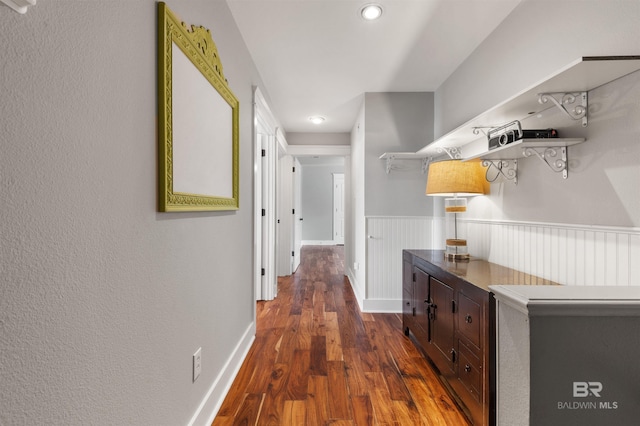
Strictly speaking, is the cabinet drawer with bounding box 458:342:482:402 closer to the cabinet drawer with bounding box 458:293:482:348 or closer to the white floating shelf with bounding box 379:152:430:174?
the cabinet drawer with bounding box 458:293:482:348

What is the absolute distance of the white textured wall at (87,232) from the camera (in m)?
0.60

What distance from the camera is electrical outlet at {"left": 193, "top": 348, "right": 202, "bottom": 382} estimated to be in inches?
55.8

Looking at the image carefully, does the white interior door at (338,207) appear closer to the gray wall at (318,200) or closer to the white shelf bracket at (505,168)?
the gray wall at (318,200)

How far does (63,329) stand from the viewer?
70cm

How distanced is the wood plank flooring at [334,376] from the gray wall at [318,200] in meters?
5.62

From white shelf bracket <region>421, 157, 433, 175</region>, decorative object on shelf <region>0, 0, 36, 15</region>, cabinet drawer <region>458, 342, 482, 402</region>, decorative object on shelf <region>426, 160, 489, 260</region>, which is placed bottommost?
cabinet drawer <region>458, 342, 482, 402</region>

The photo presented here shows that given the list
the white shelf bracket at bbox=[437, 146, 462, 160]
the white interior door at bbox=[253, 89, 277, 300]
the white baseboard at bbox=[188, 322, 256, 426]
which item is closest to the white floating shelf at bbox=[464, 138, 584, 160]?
the white shelf bracket at bbox=[437, 146, 462, 160]

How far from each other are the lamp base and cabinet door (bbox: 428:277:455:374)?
285mm

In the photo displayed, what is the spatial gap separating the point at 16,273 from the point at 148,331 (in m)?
0.53

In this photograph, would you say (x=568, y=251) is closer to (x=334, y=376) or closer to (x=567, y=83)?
(x=567, y=83)

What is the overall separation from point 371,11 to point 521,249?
5.70 feet

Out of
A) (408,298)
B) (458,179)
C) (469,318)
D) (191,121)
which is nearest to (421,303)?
(408,298)

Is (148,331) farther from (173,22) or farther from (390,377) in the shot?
(390,377)

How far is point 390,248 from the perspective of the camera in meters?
3.32
